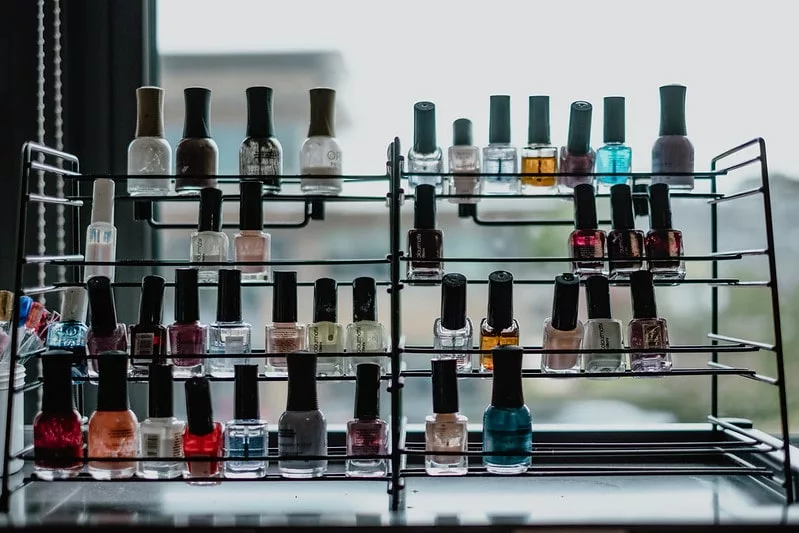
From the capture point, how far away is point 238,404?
1.05 meters

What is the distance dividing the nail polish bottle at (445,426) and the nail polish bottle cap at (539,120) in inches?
13.6

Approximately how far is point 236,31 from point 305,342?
1.98 feet

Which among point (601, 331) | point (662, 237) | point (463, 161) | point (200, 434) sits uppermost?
point (463, 161)

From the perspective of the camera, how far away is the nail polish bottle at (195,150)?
113 cm

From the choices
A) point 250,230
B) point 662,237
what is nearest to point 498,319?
point 662,237

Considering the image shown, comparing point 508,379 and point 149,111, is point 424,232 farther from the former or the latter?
point 149,111

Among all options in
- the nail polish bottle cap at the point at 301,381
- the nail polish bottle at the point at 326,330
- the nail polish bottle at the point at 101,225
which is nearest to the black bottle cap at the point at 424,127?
the nail polish bottle at the point at 326,330

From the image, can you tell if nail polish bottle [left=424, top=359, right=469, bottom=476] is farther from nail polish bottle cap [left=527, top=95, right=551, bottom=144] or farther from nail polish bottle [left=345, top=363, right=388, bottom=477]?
nail polish bottle cap [left=527, top=95, right=551, bottom=144]

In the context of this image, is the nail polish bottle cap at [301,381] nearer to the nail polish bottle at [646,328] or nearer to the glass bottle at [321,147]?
the glass bottle at [321,147]

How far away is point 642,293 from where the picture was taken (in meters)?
1.10

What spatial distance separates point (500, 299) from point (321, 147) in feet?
1.08

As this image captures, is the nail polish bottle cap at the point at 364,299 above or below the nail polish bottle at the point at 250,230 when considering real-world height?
below

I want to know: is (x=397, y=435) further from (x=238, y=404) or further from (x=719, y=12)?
(x=719, y=12)

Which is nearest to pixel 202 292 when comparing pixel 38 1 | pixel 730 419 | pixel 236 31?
pixel 236 31
